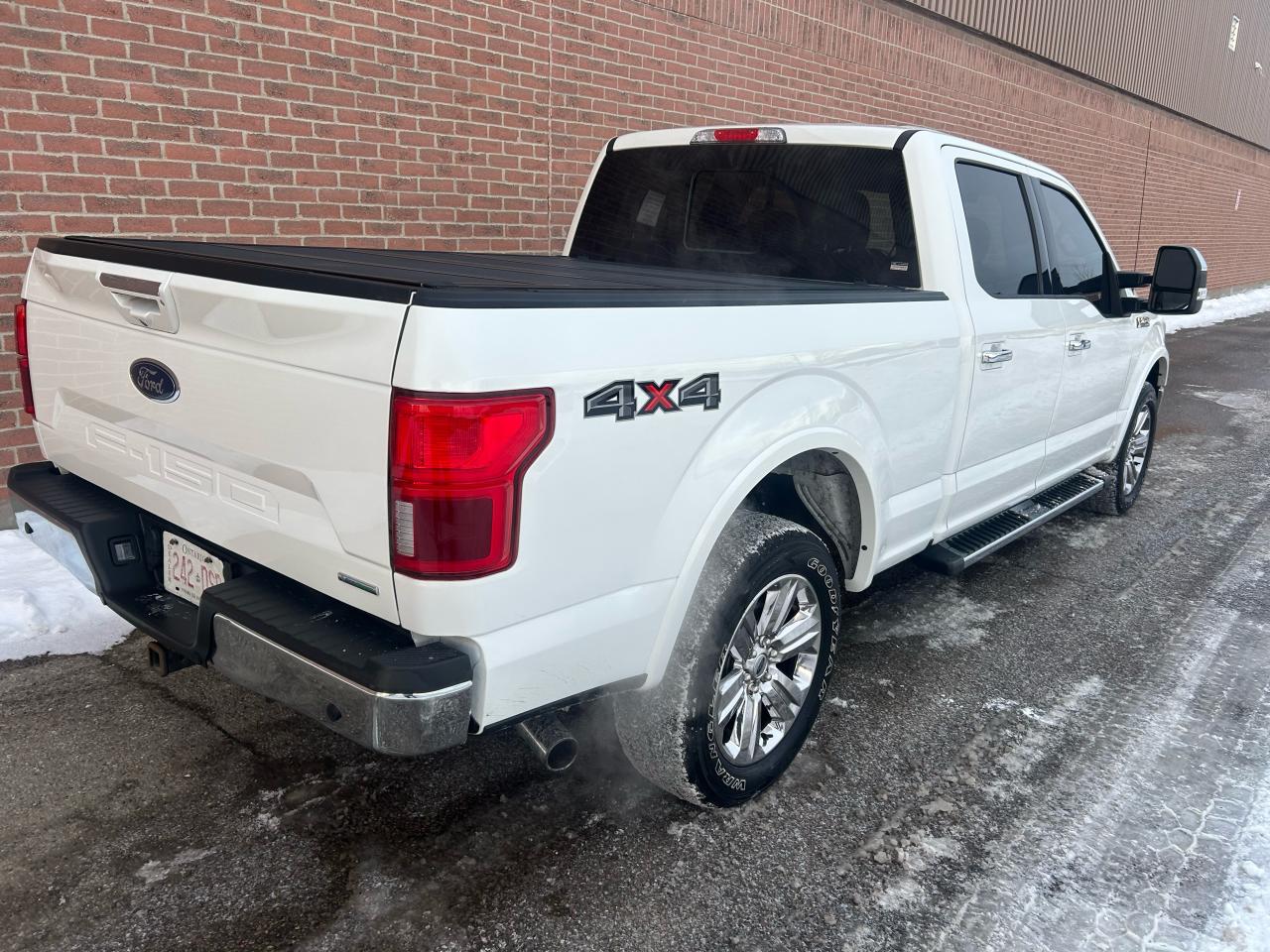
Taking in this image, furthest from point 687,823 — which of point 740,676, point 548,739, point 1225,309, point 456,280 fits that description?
point 1225,309

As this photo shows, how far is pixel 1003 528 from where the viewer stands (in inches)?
175

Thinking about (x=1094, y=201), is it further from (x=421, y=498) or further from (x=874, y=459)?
(x=421, y=498)

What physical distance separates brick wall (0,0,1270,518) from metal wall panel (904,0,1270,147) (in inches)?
143

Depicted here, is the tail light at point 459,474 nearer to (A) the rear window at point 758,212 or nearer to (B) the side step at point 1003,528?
(A) the rear window at point 758,212

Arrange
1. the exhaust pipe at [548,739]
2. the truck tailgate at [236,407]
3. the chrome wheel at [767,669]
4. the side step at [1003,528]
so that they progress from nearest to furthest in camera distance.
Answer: the truck tailgate at [236,407] < the exhaust pipe at [548,739] < the chrome wheel at [767,669] < the side step at [1003,528]

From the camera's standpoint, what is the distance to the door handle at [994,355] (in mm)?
3742

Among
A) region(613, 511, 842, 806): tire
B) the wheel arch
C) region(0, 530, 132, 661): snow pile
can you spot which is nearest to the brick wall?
region(0, 530, 132, 661): snow pile

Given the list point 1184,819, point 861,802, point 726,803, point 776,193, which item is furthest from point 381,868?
point 776,193

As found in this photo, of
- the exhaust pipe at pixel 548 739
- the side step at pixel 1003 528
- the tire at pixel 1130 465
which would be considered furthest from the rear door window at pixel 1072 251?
the exhaust pipe at pixel 548 739

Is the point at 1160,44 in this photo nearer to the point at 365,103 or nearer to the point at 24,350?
the point at 365,103

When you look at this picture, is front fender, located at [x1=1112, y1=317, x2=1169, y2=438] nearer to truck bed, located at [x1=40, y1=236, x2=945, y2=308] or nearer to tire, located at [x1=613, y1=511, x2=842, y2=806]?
truck bed, located at [x1=40, y1=236, x2=945, y2=308]

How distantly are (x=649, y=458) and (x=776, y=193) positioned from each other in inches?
78.9

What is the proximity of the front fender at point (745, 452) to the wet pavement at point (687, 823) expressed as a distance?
624mm

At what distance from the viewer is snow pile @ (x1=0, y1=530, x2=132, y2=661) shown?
3.86m
